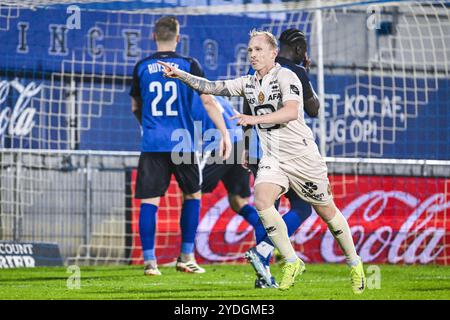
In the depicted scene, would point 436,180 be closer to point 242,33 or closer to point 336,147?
point 336,147

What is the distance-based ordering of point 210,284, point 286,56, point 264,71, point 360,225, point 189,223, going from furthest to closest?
point 360,225 → point 189,223 → point 210,284 → point 286,56 → point 264,71

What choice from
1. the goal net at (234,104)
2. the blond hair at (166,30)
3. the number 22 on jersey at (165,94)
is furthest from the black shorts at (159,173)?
the goal net at (234,104)

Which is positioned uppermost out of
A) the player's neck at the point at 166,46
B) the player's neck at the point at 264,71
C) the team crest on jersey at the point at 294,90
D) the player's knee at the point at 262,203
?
the player's neck at the point at 166,46

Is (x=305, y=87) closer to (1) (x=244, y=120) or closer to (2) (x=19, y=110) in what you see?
(1) (x=244, y=120)

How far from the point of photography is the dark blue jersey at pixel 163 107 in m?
9.98

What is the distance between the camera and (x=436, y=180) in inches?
509

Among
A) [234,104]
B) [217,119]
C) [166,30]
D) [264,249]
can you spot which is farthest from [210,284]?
[234,104]

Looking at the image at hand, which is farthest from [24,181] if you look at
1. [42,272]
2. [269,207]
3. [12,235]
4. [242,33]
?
[269,207]

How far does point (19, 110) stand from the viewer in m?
13.9

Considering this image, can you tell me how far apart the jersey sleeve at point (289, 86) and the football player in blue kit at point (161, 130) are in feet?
7.52

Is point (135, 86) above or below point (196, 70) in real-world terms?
below

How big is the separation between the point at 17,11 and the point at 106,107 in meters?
1.81

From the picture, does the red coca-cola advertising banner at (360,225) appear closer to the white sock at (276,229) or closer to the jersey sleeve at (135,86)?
the jersey sleeve at (135,86)

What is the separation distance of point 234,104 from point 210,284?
5.59m
